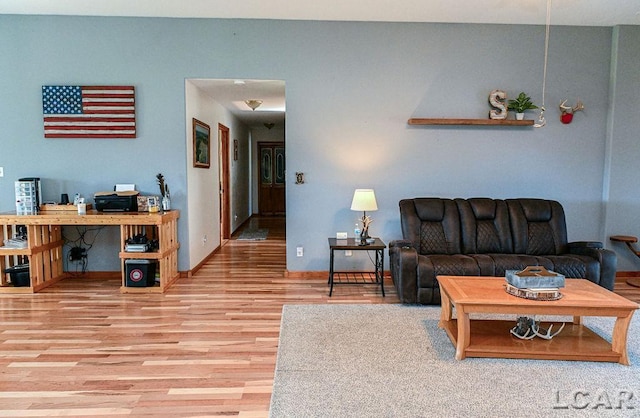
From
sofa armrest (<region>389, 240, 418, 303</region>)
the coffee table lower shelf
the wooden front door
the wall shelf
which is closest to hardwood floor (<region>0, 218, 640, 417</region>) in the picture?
sofa armrest (<region>389, 240, 418, 303</region>)

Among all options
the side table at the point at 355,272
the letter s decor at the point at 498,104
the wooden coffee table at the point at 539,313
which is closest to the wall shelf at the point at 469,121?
the letter s decor at the point at 498,104

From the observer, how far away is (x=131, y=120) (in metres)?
4.43

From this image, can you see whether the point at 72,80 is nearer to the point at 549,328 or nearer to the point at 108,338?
the point at 108,338

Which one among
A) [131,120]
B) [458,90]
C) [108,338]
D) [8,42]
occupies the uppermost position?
[8,42]

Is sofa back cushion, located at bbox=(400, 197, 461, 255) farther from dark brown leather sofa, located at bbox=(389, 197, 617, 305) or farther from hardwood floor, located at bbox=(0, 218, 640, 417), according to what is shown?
hardwood floor, located at bbox=(0, 218, 640, 417)

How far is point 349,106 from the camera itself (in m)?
4.54

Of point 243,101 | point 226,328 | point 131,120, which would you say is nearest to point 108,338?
point 226,328

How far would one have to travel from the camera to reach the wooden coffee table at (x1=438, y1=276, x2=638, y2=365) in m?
2.50

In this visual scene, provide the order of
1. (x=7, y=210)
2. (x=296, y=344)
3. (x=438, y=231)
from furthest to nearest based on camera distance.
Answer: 1. (x=7, y=210)
2. (x=438, y=231)
3. (x=296, y=344)

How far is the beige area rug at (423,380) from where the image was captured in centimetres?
208

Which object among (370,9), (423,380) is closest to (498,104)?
(370,9)

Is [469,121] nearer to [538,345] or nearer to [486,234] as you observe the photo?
[486,234]

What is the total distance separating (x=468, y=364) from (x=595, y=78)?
12.9 feet

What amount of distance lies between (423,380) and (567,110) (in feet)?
12.4
